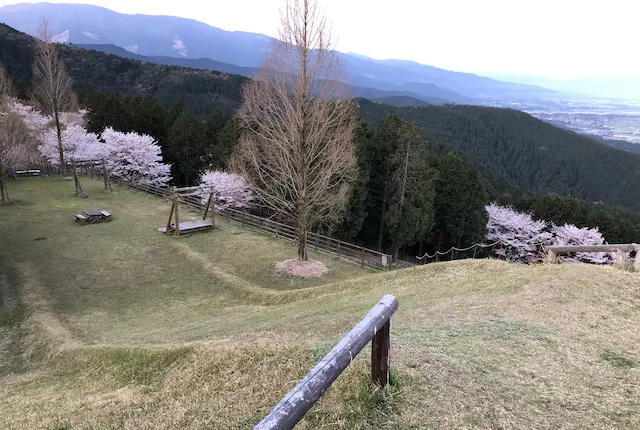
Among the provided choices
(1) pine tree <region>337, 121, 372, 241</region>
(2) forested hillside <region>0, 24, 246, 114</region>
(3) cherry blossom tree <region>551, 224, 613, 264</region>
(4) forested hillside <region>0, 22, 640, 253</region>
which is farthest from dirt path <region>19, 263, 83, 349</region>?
(2) forested hillside <region>0, 24, 246, 114</region>

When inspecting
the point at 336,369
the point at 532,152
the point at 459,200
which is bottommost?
the point at 532,152

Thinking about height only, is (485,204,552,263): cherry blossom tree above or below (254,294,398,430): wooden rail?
below

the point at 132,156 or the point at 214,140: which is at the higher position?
the point at 214,140

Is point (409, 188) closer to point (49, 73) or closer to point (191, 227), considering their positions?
point (191, 227)

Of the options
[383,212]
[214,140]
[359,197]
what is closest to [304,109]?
[359,197]

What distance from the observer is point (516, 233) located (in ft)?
152

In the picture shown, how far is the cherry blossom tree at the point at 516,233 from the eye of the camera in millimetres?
45281

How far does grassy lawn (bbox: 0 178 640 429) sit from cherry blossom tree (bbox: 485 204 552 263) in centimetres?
3597

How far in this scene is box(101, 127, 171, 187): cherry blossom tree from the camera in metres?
42.2

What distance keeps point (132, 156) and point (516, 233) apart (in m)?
42.7

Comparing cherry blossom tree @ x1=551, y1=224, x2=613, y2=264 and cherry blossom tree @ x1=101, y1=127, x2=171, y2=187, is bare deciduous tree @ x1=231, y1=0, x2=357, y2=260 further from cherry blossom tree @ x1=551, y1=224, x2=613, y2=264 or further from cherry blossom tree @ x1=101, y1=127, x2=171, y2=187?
cherry blossom tree @ x1=551, y1=224, x2=613, y2=264

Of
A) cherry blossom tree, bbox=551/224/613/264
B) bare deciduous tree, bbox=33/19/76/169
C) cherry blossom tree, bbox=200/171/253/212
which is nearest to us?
bare deciduous tree, bbox=33/19/76/169

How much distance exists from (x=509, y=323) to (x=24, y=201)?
3145 cm

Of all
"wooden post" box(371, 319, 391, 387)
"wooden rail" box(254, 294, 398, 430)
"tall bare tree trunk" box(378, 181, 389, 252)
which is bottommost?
"tall bare tree trunk" box(378, 181, 389, 252)
